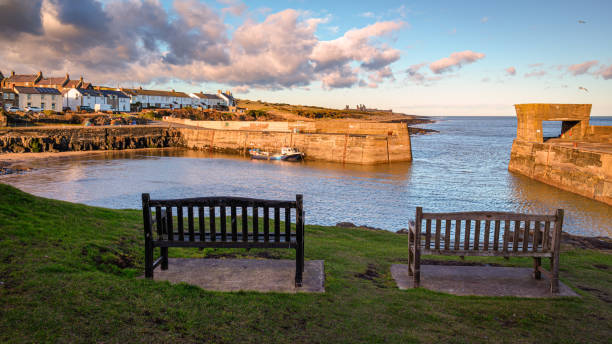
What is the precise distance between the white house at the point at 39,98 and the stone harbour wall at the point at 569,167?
103119mm

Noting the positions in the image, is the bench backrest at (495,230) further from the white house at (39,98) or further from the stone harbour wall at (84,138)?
the white house at (39,98)

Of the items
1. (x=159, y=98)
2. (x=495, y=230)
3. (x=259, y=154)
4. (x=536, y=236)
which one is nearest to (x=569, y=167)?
A: (x=536, y=236)

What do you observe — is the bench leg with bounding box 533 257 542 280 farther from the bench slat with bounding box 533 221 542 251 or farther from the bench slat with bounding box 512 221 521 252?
the bench slat with bounding box 512 221 521 252

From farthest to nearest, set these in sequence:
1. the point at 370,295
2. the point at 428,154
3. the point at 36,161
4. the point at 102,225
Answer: the point at 428,154 < the point at 36,161 < the point at 102,225 < the point at 370,295

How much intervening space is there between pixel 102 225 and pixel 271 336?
21.5 ft

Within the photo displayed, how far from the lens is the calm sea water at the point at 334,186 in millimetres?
24500

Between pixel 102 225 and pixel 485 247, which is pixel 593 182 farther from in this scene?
pixel 102 225

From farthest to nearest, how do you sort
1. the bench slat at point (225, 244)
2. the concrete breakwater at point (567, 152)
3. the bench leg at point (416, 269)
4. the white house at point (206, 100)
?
the white house at point (206, 100) → the concrete breakwater at point (567, 152) → the bench leg at point (416, 269) → the bench slat at point (225, 244)

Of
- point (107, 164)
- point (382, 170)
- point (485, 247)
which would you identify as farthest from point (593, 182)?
point (107, 164)

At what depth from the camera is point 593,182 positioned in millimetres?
27484

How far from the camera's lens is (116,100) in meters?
110

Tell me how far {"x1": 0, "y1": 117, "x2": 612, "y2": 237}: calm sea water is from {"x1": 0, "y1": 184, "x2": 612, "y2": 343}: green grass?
13979 mm

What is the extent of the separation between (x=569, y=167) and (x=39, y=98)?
108 m

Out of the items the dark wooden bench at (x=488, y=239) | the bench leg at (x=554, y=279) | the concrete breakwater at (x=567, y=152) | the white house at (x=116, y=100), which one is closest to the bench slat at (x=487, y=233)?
the dark wooden bench at (x=488, y=239)
